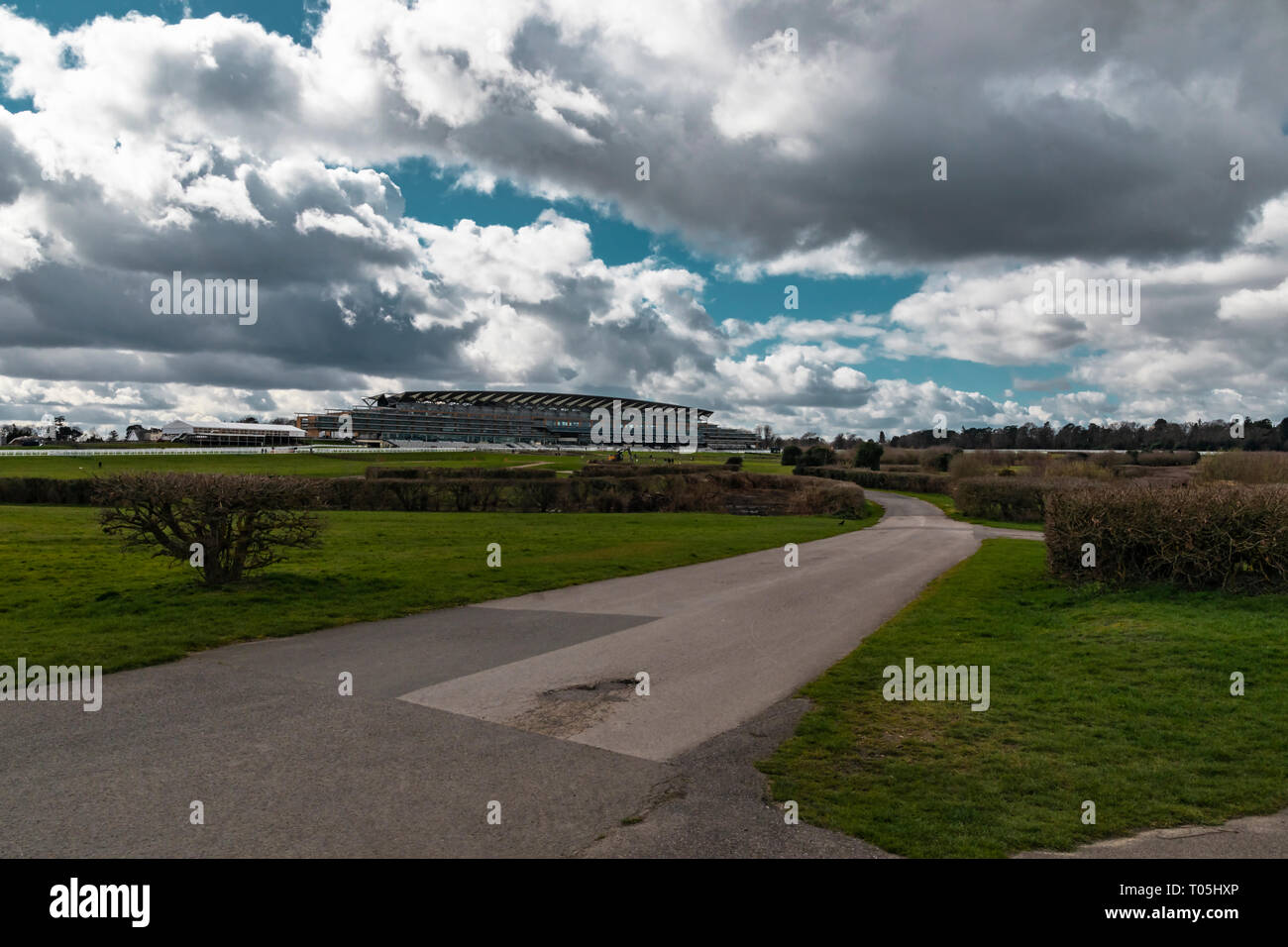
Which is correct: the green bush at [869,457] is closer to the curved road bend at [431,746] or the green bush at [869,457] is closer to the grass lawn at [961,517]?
the grass lawn at [961,517]

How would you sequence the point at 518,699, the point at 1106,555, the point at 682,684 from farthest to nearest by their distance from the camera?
the point at 1106,555, the point at 682,684, the point at 518,699

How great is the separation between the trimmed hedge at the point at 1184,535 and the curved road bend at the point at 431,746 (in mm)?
6866

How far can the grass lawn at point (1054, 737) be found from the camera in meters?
5.49

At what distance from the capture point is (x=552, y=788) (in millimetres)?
5953

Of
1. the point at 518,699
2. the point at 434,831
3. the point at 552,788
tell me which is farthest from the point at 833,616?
the point at 434,831

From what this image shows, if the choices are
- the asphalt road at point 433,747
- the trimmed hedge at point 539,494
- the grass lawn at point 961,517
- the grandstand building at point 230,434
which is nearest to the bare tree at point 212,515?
the asphalt road at point 433,747

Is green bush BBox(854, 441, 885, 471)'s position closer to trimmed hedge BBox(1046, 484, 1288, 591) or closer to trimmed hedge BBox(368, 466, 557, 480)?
trimmed hedge BBox(368, 466, 557, 480)

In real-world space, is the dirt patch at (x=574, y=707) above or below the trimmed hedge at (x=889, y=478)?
below

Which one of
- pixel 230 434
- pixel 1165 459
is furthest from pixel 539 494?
pixel 230 434

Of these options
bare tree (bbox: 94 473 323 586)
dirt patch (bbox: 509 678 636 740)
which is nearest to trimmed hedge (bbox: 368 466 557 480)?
bare tree (bbox: 94 473 323 586)

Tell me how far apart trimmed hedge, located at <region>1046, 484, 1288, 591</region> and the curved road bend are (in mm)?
6866

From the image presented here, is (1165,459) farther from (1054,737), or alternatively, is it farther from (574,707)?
(574,707)
